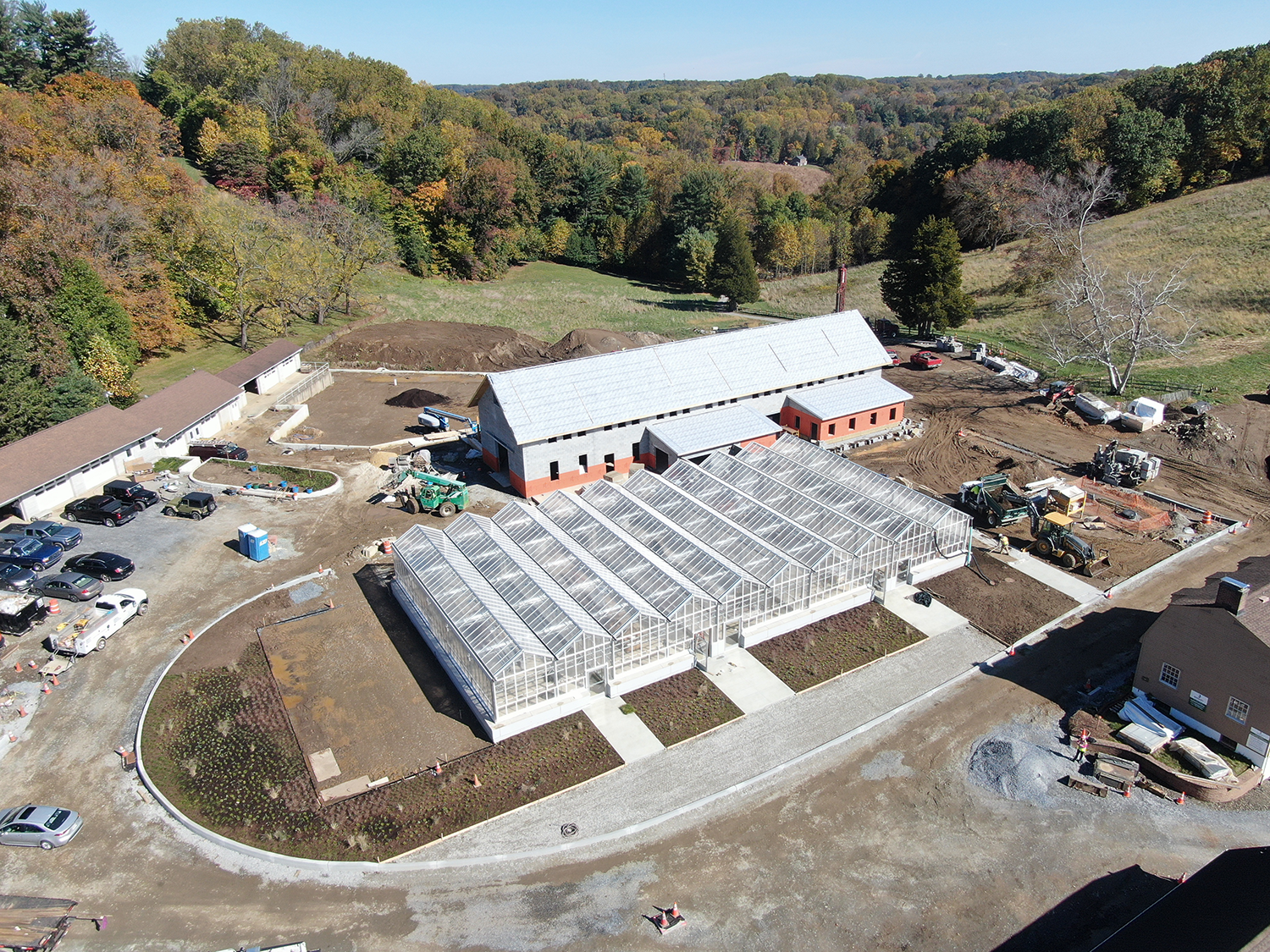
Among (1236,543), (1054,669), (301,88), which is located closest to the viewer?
(1054,669)

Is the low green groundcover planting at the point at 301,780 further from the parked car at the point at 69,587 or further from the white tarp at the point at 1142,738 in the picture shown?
the white tarp at the point at 1142,738

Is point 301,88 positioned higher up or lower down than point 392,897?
higher up

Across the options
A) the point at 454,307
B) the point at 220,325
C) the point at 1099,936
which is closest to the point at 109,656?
the point at 1099,936

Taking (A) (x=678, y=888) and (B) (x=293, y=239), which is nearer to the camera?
(A) (x=678, y=888)

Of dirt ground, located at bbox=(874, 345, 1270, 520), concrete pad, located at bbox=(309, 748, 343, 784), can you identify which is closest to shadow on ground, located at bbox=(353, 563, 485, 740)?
concrete pad, located at bbox=(309, 748, 343, 784)

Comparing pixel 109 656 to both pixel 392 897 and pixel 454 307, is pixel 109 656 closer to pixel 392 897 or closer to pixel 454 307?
pixel 392 897

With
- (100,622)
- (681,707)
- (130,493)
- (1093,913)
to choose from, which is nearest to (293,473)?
(130,493)

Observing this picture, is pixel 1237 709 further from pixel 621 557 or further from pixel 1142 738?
pixel 621 557
